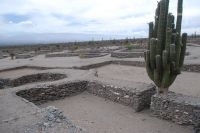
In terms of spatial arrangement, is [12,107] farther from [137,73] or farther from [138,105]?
[137,73]

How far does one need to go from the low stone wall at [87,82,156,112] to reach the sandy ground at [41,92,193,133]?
22cm

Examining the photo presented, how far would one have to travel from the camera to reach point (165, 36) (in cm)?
961

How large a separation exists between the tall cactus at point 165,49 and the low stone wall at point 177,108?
0.85 metres

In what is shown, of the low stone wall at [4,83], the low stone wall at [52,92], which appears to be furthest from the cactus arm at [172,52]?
the low stone wall at [4,83]

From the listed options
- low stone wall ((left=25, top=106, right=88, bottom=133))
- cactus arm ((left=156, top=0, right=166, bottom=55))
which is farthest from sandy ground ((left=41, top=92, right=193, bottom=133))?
cactus arm ((left=156, top=0, right=166, bottom=55))

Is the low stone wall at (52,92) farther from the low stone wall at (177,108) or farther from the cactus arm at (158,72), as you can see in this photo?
the low stone wall at (177,108)

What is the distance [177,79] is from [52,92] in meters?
6.89

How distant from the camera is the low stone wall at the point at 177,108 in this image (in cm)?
796

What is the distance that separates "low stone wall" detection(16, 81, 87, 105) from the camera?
11273 millimetres

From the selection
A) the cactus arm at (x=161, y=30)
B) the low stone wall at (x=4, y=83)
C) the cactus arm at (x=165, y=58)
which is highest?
the cactus arm at (x=161, y=30)

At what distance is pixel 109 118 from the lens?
9180 mm

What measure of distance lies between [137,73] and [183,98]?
8.70 m

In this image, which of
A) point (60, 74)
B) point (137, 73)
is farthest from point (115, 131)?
point (137, 73)

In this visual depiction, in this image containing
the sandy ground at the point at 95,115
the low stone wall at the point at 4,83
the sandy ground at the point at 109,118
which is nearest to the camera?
the sandy ground at the point at 95,115
